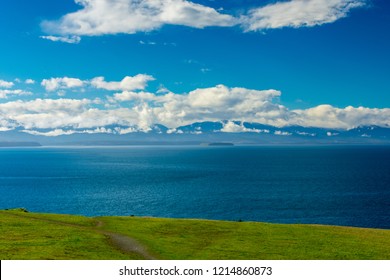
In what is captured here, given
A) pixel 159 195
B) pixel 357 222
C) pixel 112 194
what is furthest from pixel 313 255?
pixel 112 194

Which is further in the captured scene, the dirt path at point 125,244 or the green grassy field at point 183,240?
the dirt path at point 125,244

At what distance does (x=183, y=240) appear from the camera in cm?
5994

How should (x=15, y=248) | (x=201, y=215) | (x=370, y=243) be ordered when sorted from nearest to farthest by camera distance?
(x=15, y=248)
(x=370, y=243)
(x=201, y=215)

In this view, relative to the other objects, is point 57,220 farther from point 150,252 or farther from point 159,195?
point 159,195

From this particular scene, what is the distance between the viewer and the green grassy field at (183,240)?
49.0 metres

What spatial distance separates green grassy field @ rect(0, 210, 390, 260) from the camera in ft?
161

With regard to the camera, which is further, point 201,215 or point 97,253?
point 201,215

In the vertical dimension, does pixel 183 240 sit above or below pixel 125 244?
below

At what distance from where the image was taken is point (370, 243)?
60.8 m

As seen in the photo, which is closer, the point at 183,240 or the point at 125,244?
the point at 125,244

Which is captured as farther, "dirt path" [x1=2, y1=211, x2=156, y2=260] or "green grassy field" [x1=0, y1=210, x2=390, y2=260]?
"dirt path" [x1=2, y1=211, x2=156, y2=260]

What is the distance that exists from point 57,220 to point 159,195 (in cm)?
9589
